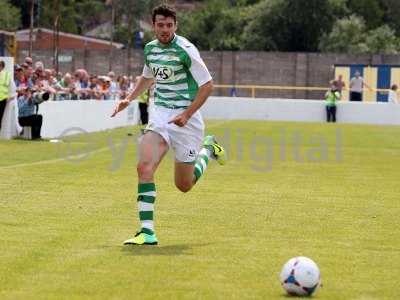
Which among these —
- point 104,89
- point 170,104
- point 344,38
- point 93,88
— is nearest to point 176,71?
point 170,104

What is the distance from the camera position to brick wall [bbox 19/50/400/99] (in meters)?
70.6

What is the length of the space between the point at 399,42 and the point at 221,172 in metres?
63.6

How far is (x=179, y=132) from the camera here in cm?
1114

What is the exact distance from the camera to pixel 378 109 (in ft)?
173

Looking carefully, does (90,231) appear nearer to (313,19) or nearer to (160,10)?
(160,10)

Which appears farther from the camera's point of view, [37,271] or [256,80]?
[256,80]

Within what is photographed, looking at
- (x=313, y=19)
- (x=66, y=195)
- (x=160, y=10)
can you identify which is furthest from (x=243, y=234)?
(x=313, y=19)

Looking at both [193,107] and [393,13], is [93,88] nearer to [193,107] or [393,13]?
[193,107]

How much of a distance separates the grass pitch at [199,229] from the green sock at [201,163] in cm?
55

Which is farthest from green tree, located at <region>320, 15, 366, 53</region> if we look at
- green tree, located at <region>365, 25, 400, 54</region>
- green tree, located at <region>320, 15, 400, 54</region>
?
green tree, located at <region>365, 25, 400, 54</region>

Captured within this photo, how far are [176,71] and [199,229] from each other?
68.5 inches

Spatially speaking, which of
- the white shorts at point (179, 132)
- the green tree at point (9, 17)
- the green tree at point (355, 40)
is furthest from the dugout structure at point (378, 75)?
the white shorts at point (179, 132)

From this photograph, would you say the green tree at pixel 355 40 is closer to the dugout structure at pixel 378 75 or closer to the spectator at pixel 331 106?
the dugout structure at pixel 378 75

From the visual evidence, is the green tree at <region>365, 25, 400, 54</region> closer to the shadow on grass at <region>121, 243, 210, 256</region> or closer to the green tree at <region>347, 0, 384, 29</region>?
the green tree at <region>347, 0, 384, 29</region>
